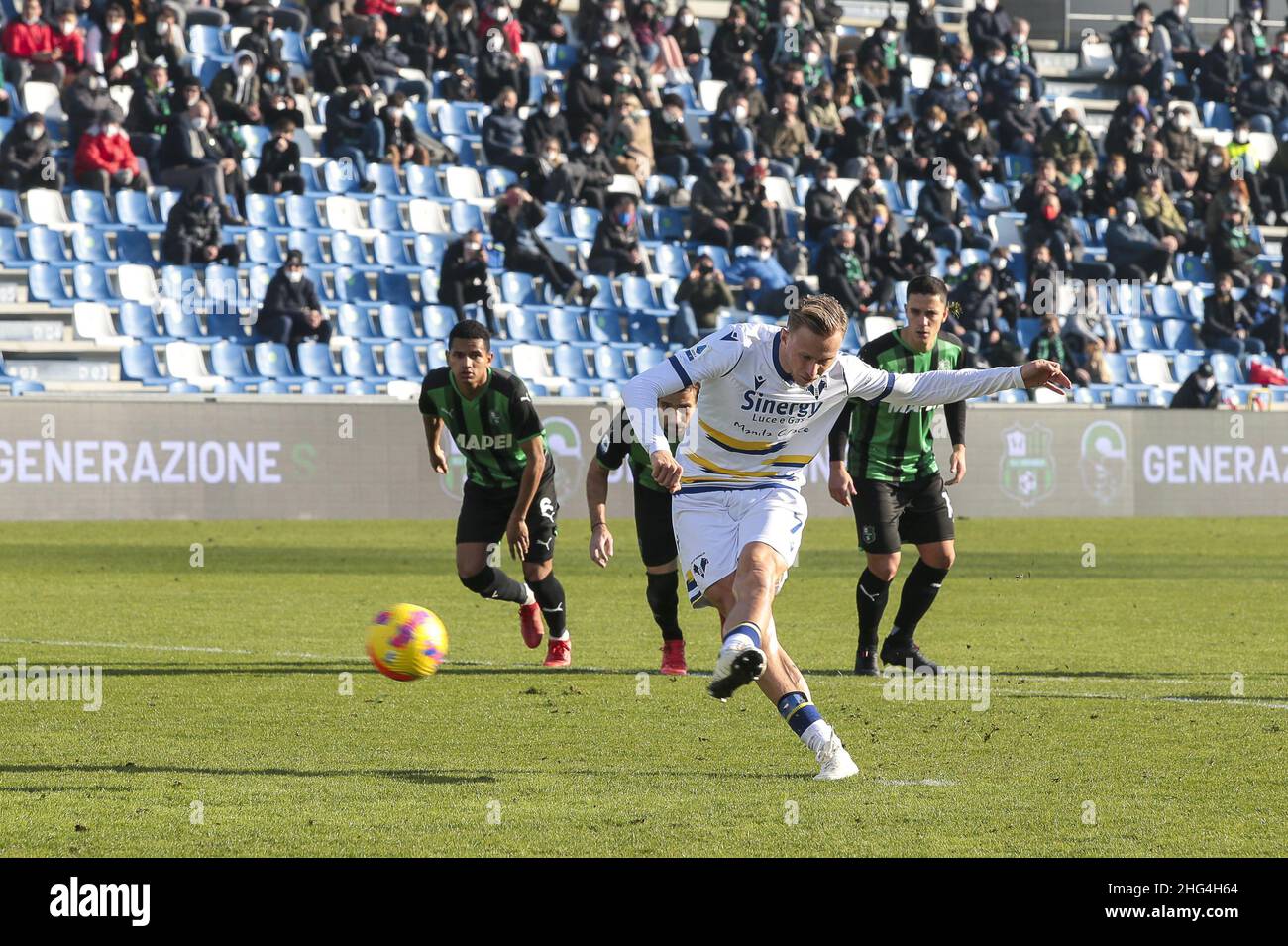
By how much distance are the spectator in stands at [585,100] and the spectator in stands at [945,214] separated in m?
5.33

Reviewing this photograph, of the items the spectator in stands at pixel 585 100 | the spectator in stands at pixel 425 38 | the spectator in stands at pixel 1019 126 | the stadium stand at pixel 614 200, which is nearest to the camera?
the stadium stand at pixel 614 200

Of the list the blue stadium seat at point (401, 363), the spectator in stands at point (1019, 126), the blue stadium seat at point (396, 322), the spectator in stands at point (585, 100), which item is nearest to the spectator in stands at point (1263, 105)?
the spectator in stands at point (1019, 126)

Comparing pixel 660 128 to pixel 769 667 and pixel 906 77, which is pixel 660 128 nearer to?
pixel 906 77

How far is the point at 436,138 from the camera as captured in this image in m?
29.7

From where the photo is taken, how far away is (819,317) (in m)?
7.41

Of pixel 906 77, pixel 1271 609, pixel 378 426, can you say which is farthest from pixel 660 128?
pixel 1271 609

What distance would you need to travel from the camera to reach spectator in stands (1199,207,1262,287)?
33000 millimetres

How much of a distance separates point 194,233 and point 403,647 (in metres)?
16.9

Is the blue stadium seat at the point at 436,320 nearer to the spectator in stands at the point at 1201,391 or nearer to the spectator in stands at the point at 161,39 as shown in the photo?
the spectator in stands at the point at 161,39

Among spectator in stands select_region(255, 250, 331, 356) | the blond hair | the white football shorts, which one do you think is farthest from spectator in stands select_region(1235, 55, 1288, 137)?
the blond hair

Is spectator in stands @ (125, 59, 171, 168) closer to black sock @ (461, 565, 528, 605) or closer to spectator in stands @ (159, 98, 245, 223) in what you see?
spectator in stands @ (159, 98, 245, 223)

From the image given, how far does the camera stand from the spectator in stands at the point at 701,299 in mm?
27016

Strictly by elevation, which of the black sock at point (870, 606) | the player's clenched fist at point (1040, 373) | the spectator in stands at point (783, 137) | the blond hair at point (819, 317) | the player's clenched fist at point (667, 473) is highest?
the spectator in stands at point (783, 137)
